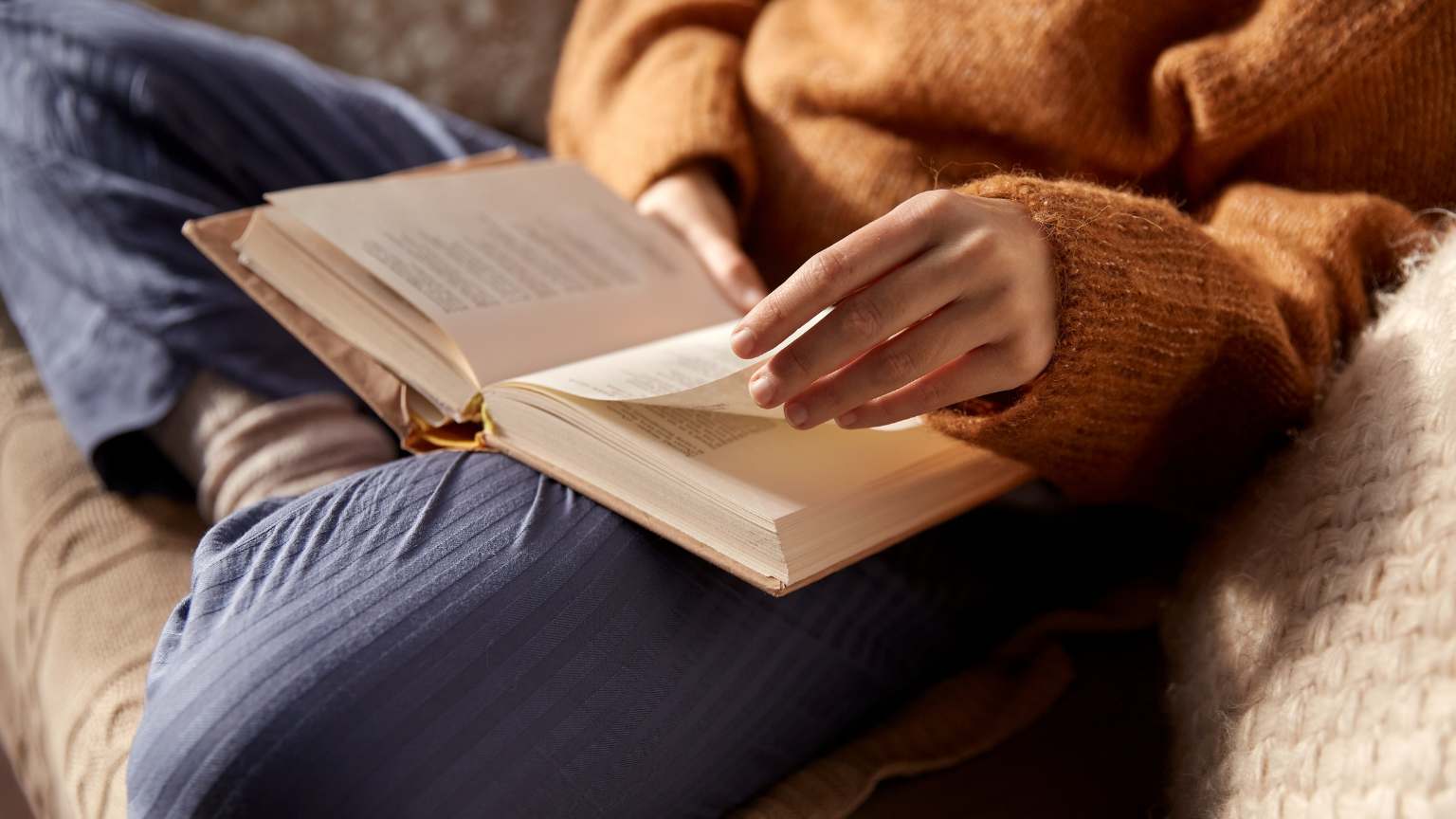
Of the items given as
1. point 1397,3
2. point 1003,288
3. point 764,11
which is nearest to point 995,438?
point 1003,288

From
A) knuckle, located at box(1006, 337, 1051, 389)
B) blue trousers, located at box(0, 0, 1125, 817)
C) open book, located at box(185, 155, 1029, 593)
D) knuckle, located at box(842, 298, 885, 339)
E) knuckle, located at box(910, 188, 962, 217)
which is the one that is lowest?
blue trousers, located at box(0, 0, 1125, 817)

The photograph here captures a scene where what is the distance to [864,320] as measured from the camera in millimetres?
375

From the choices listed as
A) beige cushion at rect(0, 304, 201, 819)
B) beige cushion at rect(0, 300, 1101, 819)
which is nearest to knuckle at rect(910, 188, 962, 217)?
beige cushion at rect(0, 300, 1101, 819)

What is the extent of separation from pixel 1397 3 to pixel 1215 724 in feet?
1.22

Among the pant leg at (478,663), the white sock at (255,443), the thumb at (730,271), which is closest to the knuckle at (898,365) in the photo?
the pant leg at (478,663)

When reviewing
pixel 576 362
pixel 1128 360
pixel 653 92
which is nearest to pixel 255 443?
pixel 576 362

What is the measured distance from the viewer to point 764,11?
80 centimetres

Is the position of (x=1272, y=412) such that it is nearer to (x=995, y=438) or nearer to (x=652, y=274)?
(x=995, y=438)

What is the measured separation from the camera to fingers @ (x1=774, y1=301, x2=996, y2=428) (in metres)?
0.39

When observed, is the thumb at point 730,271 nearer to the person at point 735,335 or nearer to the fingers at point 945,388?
the person at point 735,335

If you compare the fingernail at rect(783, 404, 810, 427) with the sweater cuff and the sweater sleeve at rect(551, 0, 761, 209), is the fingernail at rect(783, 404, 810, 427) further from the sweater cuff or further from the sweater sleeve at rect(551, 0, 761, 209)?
the sweater sleeve at rect(551, 0, 761, 209)

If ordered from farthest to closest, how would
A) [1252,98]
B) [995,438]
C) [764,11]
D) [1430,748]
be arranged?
1. [764,11]
2. [1252,98]
3. [995,438]
4. [1430,748]

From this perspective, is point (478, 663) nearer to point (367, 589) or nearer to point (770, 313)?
point (367, 589)

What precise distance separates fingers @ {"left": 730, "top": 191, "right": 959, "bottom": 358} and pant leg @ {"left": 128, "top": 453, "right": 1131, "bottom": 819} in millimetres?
121
